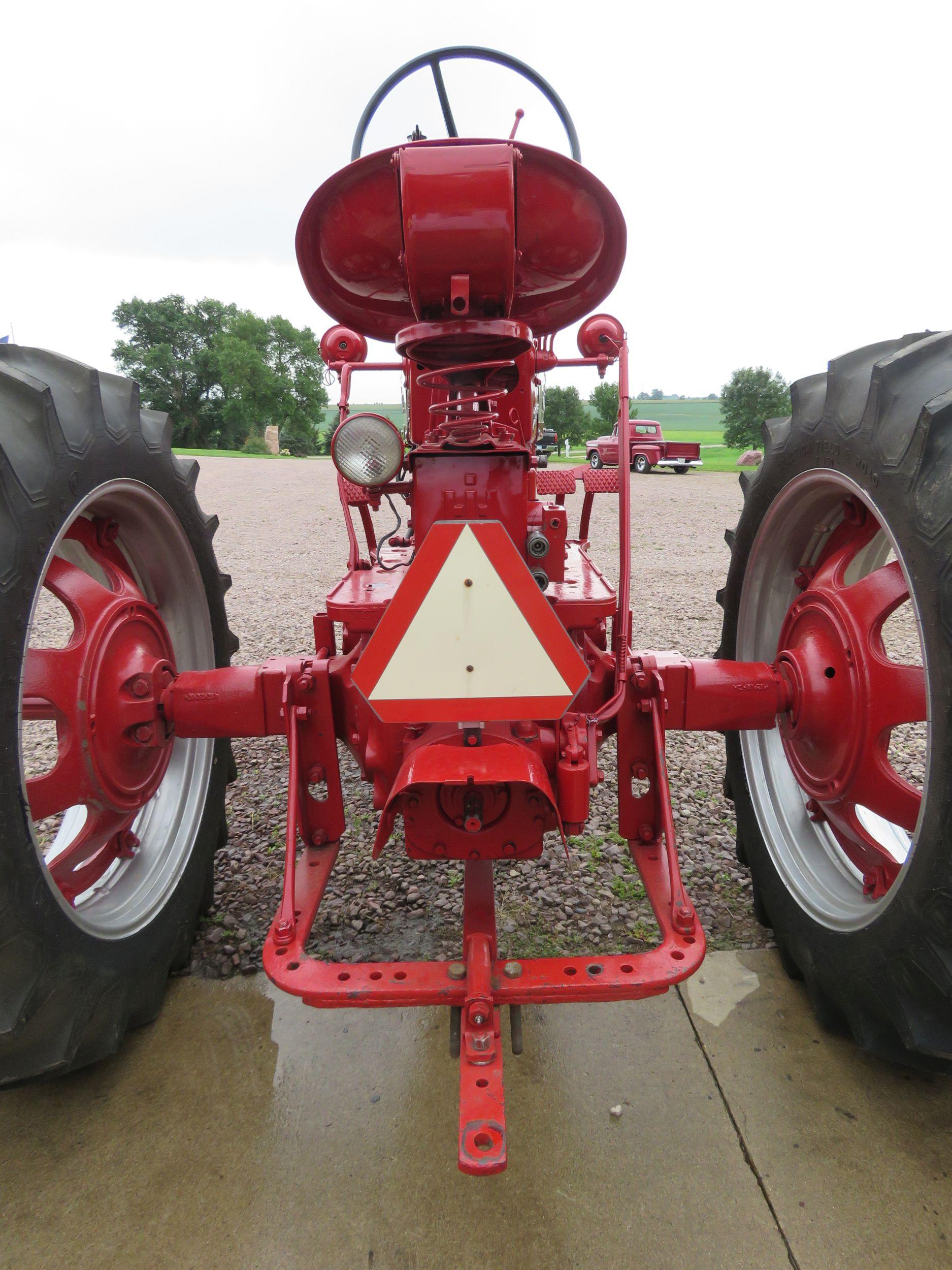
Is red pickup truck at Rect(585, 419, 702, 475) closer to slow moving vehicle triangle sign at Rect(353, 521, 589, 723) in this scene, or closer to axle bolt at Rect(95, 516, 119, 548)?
axle bolt at Rect(95, 516, 119, 548)

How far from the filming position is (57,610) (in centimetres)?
651

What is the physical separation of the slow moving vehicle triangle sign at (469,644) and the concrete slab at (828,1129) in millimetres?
1143

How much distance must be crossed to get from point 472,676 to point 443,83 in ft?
6.47

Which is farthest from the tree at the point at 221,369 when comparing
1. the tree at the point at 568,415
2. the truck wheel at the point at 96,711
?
the truck wheel at the point at 96,711

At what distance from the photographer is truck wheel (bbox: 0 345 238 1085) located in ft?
4.94

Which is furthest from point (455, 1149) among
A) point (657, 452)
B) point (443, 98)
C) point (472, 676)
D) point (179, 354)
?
point (179, 354)

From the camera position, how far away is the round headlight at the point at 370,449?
6.02ft

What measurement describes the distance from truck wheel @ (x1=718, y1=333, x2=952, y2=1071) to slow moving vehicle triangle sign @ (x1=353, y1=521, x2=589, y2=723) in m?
0.77

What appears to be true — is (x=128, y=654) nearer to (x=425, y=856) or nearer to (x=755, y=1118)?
(x=425, y=856)

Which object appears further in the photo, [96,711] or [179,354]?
[179,354]

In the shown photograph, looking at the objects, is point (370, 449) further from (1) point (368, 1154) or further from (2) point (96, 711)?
(1) point (368, 1154)

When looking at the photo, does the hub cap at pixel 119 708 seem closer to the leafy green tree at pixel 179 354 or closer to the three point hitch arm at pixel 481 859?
the three point hitch arm at pixel 481 859

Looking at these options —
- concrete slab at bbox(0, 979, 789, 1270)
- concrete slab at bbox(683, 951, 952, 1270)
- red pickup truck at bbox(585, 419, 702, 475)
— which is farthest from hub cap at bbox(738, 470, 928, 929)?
red pickup truck at bbox(585, 419, 702, 475)

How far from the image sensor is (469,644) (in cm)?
144
